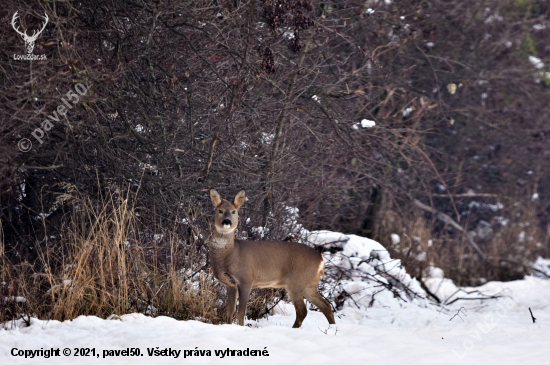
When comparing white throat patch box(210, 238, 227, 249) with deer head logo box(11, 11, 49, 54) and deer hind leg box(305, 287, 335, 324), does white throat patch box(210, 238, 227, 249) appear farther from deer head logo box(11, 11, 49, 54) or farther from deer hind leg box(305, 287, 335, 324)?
deer head logo box(11, 11, 49, 54)

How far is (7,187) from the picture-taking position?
763cm

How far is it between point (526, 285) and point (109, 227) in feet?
28.7

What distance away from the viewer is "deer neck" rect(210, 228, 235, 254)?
19.8 feet

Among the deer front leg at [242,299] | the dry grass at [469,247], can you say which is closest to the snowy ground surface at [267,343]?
the deer front leg at [242,299]

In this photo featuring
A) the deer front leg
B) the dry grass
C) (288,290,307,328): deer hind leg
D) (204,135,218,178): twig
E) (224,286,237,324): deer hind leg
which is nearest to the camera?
the deer front leg

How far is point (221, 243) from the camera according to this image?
6.05 m

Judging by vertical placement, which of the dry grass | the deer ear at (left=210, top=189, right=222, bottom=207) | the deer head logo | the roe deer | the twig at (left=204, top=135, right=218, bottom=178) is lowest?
the dry grass

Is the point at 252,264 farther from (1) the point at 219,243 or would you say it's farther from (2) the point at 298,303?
(2) the point at 298,303

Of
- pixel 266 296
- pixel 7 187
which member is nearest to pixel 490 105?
pixel 266 296

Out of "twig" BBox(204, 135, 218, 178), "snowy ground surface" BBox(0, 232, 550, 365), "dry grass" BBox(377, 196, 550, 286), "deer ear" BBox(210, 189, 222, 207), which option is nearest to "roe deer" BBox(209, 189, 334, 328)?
"deer ear" BBox(210, 189, 222, 207)

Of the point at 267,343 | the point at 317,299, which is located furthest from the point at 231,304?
the point at 267,343

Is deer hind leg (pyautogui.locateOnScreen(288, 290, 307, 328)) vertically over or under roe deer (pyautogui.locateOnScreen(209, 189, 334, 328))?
under

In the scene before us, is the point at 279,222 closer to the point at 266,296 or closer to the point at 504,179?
the point at 266,296

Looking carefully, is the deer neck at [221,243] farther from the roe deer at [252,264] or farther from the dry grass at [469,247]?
the dry grass at [469,247]
